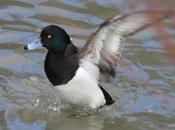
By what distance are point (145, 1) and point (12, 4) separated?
273 inches

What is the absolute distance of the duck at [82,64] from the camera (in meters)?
4.75

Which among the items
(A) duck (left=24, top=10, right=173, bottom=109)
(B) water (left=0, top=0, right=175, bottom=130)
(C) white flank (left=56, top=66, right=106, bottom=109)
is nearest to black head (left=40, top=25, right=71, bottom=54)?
(A) duck (left=24, top=10, right=173, bottom=109)

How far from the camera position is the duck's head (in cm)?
500

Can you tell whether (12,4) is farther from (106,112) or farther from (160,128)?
(160,128)

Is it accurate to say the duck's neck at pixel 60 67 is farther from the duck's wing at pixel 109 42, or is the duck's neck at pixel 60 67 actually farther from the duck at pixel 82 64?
the duck's wing at pixel 109 42

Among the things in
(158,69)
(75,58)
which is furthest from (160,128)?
(158,69)

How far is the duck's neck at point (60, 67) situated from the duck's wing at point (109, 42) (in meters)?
0.10

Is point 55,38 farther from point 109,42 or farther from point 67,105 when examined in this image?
point 67,105

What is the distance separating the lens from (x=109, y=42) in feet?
15.4

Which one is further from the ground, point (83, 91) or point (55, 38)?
point (55, 38)

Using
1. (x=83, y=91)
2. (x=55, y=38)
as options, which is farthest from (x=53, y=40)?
(x=83, y=91)

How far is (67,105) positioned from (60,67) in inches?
26.7

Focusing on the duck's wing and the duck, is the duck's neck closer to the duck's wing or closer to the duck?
the duck

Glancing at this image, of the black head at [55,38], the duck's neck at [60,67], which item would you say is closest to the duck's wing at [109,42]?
the duck's neck at [60,67]
